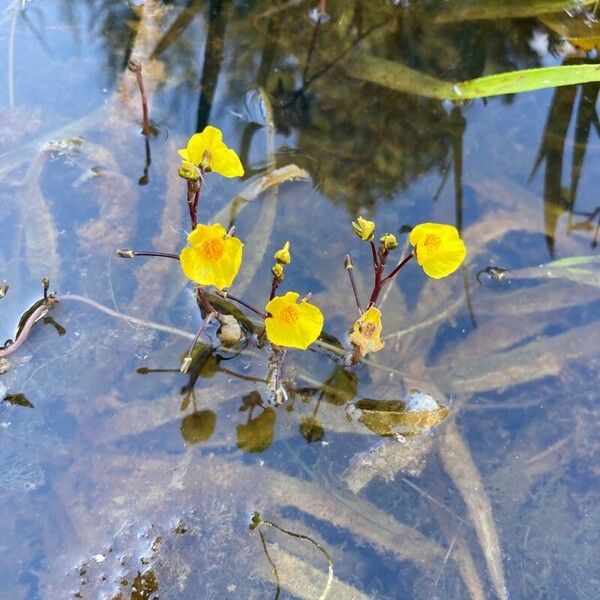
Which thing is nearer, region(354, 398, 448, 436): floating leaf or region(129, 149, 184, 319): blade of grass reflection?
region(354, 398, 448, 436): floating leaf

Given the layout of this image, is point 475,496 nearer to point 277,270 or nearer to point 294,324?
point 294,324

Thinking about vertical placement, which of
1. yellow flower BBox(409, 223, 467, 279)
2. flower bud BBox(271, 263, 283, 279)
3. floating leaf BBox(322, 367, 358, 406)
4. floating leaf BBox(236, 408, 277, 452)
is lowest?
floating leaf BBox(236, 408, 277, 452)

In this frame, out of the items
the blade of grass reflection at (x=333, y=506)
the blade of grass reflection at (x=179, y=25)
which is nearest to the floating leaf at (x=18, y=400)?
the blade of grass reflection at (x=333, y=506)

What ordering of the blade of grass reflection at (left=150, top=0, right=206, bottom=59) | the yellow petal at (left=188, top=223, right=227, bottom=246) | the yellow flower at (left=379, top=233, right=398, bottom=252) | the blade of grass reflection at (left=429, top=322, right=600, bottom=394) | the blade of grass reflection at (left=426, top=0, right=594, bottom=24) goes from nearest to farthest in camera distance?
1. the yellow petal at (left=188, top=223, right=227, bottom=246)
2. the yellow flower at (left=379, top=233, right=398, bottom=252)
3. the blade of grass reflection at (left=429, top=322, right=600, bottom=394)
4. the blade of grass reflection at (left=150, top=0, right=206, bottom=59)
5. the blade of grass reflection at (left=426, top=0, right=594, bottom=24)

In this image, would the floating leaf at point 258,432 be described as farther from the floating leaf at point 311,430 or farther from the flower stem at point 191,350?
the flower stem at point 191,350

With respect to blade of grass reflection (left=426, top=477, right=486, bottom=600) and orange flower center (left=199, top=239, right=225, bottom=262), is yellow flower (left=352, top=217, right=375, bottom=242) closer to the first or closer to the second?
orange flower center (left=199, top=239, right=225, bottom=262)

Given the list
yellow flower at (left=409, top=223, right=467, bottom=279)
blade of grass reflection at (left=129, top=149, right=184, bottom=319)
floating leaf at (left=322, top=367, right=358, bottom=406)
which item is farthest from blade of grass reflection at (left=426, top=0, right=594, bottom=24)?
floating leaf at (left=322, top=367, right=358, bottom=406)

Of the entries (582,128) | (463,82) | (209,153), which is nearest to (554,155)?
(582,128)
